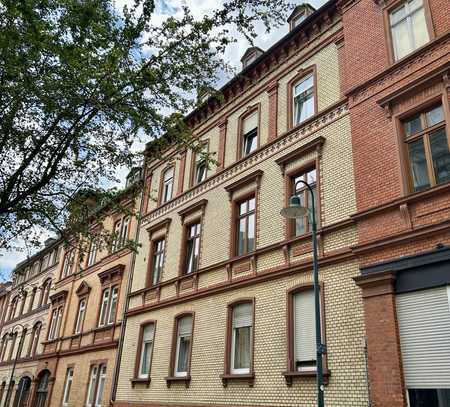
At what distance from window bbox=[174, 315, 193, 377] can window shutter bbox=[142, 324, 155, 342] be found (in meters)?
1.82

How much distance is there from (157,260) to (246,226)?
6.27m

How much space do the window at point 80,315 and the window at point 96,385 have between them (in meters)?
3.73

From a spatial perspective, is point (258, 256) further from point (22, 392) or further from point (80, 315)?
point (22, 392)

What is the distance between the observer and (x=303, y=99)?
1581cm

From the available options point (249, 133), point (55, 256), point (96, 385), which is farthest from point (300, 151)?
point (55, 256)

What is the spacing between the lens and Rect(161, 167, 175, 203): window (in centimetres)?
2192

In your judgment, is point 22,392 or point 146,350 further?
point 22,392

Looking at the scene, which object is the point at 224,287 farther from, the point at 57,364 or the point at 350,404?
the point at 57,364

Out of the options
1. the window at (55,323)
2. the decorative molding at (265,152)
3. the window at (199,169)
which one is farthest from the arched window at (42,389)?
the window at (199,169)

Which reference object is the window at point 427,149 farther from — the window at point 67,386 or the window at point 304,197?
the window at point 67,386

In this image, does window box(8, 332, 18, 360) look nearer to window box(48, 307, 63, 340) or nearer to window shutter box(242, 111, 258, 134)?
window box(48, 307, 63, 340)

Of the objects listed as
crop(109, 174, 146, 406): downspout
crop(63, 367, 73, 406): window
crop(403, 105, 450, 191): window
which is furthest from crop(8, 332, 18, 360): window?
crop(403, 105, 450, 191): window

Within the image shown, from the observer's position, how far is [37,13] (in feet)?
35.4

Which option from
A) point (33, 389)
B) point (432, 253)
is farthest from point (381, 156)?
point (33, 389)
